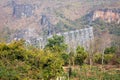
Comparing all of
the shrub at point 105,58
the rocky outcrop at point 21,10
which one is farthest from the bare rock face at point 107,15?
the shrub at point 105,58

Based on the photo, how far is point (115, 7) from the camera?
110750 millimetres

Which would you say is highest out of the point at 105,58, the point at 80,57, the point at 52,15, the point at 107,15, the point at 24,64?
the point at 52,15

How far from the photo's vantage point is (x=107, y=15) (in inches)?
4250

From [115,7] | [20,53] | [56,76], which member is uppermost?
[115,7]

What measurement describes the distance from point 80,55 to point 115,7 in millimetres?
79461

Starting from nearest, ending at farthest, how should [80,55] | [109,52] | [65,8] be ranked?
[80,55]
[109,52]
[65,8]

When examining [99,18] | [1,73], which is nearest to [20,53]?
[1,73]

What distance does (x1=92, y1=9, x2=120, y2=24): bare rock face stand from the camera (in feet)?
350

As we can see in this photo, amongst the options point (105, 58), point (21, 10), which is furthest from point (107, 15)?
point (105, 58)

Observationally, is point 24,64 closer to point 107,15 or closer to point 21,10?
point 107,15

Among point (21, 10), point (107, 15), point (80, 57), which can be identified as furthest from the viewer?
point (21, 10)

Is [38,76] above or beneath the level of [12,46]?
beneath

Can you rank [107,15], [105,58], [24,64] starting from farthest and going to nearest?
1. [107,15]
2. [105,58]
3. [24,64]

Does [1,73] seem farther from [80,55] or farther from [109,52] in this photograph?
[109,52]
